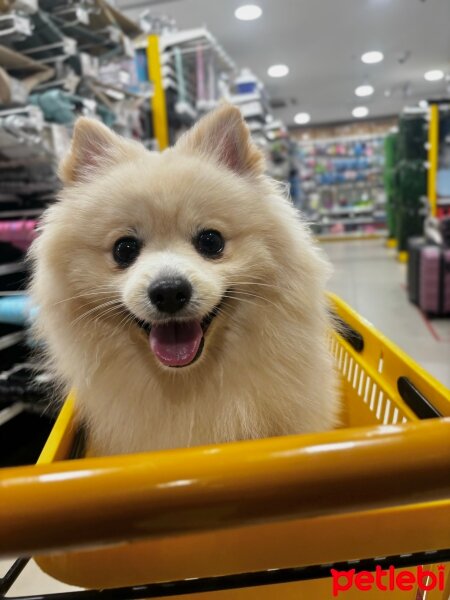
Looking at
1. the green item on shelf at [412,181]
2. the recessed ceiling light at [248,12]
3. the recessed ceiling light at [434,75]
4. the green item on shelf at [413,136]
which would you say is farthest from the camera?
the recessed ceiling light at [434,75]

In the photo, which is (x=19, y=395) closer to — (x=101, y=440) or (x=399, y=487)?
(x=101, y=440)

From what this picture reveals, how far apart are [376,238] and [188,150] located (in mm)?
10461

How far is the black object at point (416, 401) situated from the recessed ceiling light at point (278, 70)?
23.4 ft

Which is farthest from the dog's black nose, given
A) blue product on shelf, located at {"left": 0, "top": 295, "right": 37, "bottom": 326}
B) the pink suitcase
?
the pink suitcase

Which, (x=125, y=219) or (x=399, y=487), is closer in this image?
(x=399, y=487)

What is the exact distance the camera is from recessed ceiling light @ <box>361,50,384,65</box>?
22.0 feet

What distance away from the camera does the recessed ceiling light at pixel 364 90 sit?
8873 mm

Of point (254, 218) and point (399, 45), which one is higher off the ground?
point (399, 45)

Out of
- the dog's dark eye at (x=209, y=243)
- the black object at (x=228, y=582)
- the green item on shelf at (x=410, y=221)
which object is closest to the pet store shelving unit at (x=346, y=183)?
the green item on shelf at (x=410, y=221)

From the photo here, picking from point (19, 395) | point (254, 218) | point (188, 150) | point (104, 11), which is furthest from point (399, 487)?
point (104, 11)

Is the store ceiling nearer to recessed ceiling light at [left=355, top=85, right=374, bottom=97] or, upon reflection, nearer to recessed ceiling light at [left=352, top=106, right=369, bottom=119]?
recessed ceiling light at [left=355, top=85, right=374, bottom=97]

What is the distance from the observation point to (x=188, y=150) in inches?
38.3

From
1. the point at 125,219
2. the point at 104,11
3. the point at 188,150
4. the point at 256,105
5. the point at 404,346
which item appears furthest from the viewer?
the point at 256,105

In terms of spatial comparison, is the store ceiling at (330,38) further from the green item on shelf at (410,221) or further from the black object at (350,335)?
the black object at (350,335)
